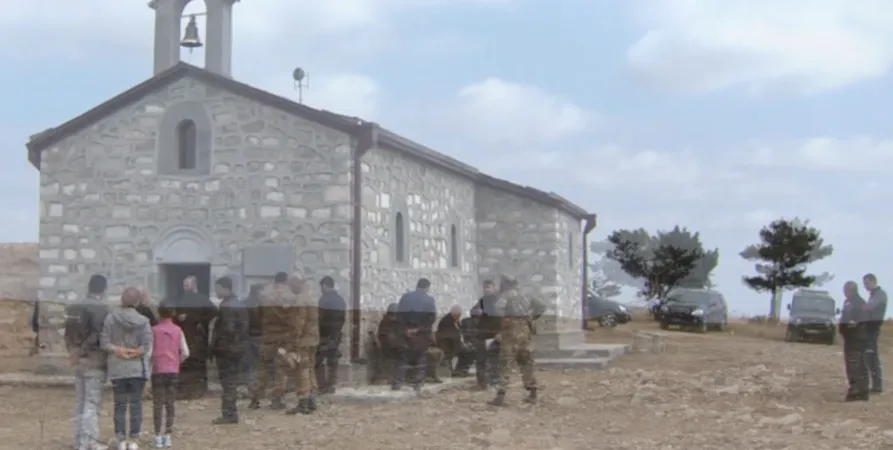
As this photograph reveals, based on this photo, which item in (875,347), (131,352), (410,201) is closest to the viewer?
(131,352)

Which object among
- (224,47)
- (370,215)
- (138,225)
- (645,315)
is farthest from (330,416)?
(645,315)

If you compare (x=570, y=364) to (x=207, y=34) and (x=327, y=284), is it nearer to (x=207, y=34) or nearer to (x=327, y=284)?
(x=327, y=284)

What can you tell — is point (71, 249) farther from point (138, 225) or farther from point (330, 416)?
point (330, 416)

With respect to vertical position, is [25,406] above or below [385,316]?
below

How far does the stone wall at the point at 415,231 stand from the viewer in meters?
15.7

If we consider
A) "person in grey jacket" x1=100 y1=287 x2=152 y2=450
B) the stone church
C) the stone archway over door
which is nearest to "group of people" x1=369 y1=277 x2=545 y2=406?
the stone church

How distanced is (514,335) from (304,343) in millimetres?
2529

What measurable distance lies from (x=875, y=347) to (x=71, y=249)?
446 inches

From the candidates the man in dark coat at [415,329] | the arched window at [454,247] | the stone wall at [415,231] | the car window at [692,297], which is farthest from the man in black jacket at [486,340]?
the car window at [692,297]

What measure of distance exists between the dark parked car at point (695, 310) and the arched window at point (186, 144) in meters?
19.8

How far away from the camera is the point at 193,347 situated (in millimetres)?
12977

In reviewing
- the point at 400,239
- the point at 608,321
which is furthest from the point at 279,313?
the point at 608,321

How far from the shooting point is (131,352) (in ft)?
32.5

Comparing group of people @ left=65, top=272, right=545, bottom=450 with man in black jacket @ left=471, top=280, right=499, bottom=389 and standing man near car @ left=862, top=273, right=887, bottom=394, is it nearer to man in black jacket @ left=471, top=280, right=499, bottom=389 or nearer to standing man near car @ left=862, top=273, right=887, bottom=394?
man in black jacket @ left=471, top=280, right=499, bottom=389
